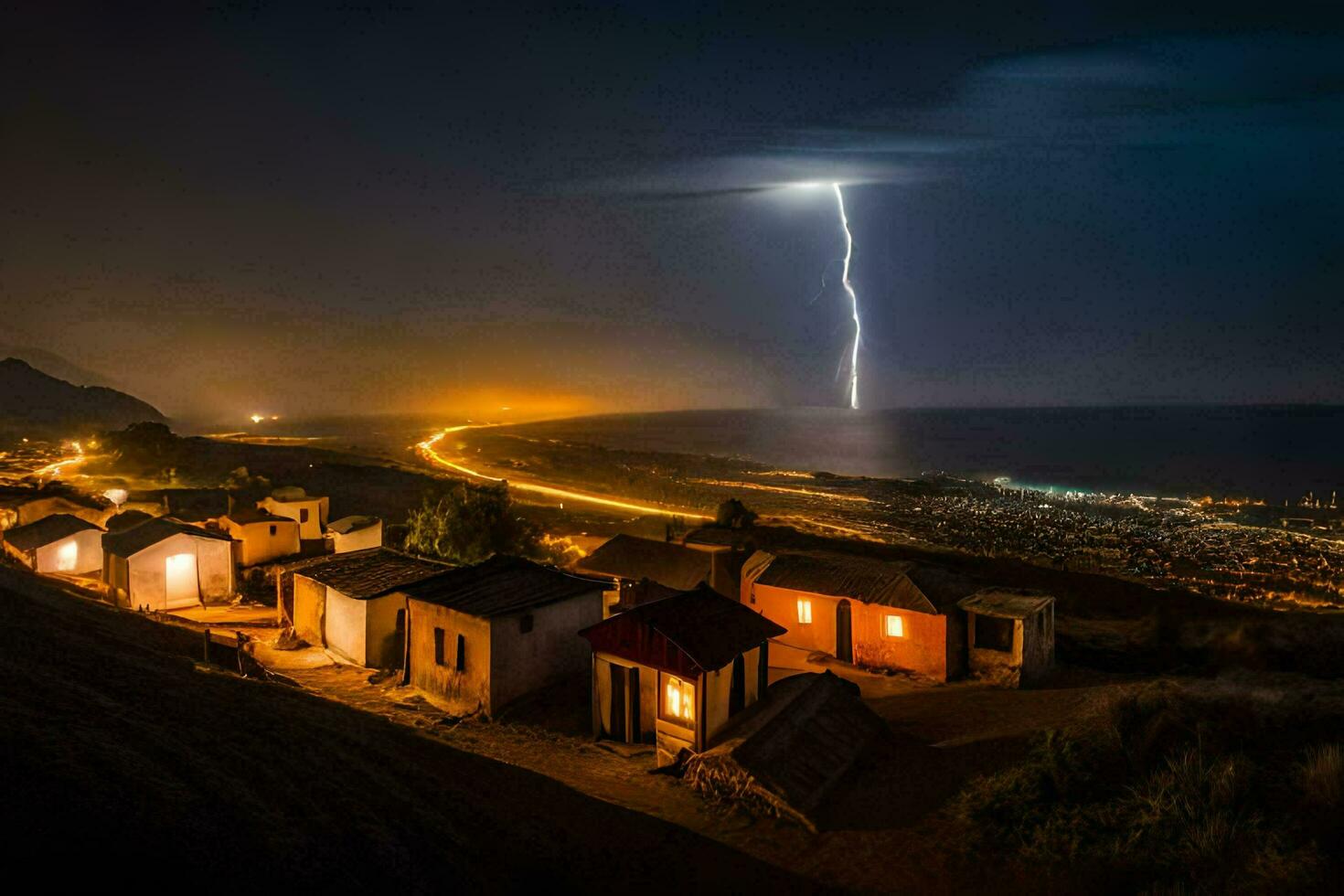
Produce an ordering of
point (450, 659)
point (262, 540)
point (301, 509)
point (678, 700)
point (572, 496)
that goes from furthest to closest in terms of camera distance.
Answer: point (572, 496)
point (301, 509)
point (262, 540)
point (450, 659)
point (678, 700)

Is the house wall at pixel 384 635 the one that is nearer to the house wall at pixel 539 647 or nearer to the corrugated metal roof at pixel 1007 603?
the house wall at pixel 539 647

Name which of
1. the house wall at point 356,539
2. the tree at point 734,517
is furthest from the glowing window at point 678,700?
the tree at point 734,517

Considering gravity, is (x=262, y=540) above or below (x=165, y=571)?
above

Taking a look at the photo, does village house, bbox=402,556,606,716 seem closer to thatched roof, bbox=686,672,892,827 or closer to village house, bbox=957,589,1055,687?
thatched roof, bbox=686,672,892,827

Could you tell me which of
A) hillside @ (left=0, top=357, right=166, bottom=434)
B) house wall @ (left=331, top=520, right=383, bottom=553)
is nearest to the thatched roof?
house wall @ (left=331, top=520, right=383, bottom=553)

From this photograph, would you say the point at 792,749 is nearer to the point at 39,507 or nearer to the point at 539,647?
the point at 539,647

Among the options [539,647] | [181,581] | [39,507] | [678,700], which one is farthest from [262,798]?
[39,507]
